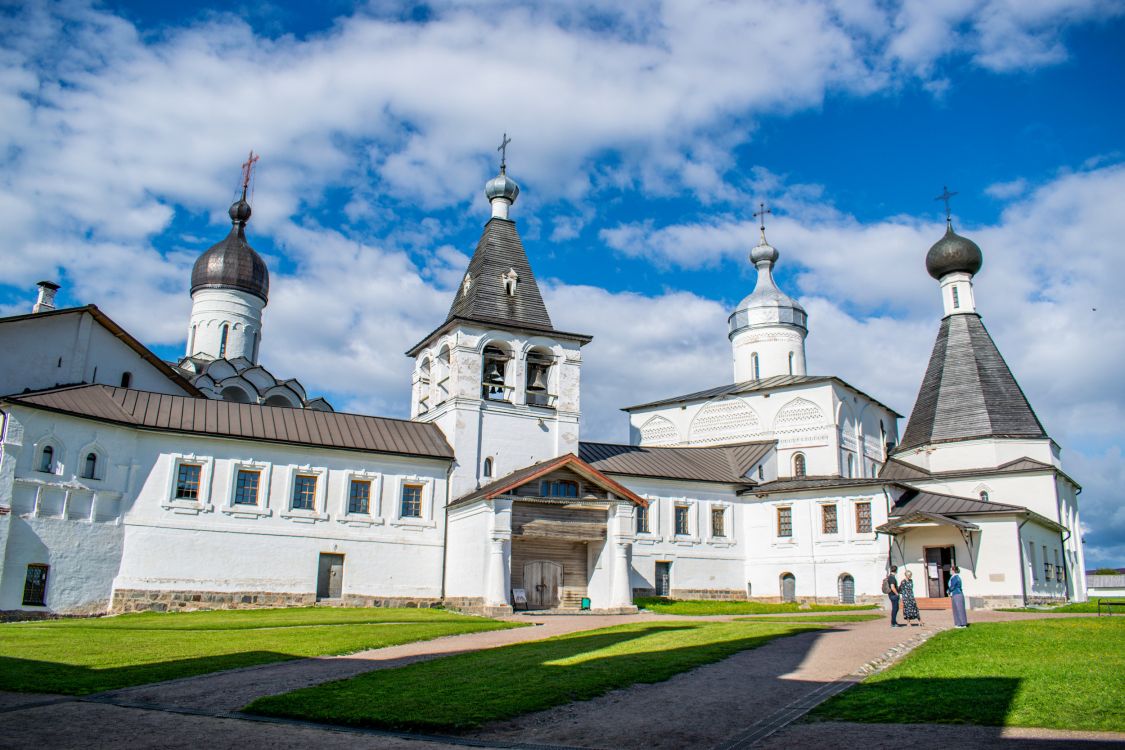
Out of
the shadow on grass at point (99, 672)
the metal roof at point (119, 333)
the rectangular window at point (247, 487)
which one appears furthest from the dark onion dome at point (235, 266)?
the shadow on grass at point (99, 672)

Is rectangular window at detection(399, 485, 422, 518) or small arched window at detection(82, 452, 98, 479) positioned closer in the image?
small arched window at detection(82, 452, 98, 479)

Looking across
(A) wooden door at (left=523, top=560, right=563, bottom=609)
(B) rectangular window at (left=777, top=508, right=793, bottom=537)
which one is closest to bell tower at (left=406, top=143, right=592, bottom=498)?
(A) wooden door at (left=523, top=560, right=563, bottom=609)

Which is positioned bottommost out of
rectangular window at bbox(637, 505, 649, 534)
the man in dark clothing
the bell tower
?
the man in dark clothing

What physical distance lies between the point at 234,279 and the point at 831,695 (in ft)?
121

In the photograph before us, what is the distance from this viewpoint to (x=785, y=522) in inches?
1352

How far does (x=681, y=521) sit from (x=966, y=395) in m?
14.8

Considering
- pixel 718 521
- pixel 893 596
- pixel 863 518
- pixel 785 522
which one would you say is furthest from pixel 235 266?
pixel 893 596

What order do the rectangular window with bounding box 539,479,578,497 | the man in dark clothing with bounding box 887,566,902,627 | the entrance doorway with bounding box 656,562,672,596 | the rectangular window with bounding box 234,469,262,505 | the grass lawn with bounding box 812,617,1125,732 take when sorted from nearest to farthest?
1. the grass lawn with bounding box 812,617,1125,732
2. the man in dark clothing with bounding box 887,566,902,627
3. the rectangular window with bounding box 234,469,262,505
4. the rectangular window with bounding box 539,479,578,497
5. the entrance doorway with bounding box 656,562,672,596

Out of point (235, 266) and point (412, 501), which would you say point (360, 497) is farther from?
point (235, 266)

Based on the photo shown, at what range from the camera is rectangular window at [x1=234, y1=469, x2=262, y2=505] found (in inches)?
1077

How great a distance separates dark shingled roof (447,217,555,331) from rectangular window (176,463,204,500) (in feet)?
31.2

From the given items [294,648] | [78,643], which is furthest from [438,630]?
[78,643]

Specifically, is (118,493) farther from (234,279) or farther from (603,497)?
(234,279)

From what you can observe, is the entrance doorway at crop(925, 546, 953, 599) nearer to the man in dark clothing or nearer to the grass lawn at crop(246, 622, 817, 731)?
the man in dark clothing
